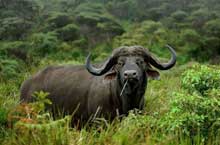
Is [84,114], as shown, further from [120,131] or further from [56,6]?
[56,6]

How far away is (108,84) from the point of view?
7.31 metres

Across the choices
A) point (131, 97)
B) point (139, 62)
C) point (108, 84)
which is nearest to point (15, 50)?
point (108, 84)

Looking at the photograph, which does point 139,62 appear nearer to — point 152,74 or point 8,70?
point 152,74

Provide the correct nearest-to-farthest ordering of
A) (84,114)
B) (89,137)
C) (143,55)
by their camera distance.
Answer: (89,137), (143,55), (84,114)

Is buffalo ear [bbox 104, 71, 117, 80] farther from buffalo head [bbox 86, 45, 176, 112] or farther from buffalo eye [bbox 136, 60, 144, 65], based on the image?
buffalo eye [bbox 136, 60, 144, 65]

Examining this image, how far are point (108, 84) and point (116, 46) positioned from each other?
18657 millimetres

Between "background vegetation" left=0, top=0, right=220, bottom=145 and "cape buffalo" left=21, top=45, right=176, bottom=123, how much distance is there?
1.66 feet

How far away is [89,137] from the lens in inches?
189

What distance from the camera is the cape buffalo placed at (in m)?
6.70

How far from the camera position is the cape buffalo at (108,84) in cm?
670

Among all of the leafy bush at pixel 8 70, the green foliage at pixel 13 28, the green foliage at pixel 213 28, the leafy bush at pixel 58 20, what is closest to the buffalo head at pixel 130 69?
the leafy bush at pixel 8 70

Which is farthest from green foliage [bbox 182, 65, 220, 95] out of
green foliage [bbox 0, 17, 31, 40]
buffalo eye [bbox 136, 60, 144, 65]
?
green foliage [bbox 0, 17, 31, 40]

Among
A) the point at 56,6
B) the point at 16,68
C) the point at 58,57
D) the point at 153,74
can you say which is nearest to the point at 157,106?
the point at 153,74

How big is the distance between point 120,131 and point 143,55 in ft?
7.43
